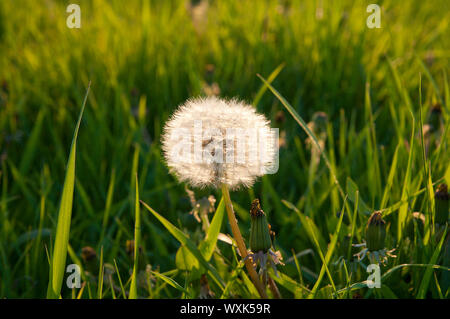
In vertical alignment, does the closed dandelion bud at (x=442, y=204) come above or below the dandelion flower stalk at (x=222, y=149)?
below

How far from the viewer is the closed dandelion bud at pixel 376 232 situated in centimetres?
109

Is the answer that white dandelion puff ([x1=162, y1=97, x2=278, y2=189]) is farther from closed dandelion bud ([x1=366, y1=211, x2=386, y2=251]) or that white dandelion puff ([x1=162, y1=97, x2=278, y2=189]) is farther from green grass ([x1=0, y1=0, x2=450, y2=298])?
closed dandelion bud ([x1=366, y1=211, x2=386, y2=251])

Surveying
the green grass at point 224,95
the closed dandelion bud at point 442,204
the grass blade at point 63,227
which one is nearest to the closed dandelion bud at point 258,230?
the green grass at point 224,95

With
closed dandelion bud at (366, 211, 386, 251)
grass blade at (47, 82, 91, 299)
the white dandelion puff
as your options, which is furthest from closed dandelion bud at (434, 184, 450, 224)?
grass blade at (47, 82, 91, 299)

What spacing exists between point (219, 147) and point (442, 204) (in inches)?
24.7

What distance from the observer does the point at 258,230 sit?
3.37ft

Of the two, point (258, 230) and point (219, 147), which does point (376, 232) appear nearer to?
point (258, 230)

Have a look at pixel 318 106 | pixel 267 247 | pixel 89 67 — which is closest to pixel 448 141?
pixel 318 106

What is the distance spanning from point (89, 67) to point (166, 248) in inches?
51.4

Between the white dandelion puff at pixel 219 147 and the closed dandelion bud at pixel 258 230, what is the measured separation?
6 centimetres

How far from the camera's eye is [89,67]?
253 cm

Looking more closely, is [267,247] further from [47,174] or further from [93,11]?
[93,11]

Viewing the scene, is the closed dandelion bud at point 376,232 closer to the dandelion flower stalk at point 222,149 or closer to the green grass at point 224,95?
the green grass at point 224,95

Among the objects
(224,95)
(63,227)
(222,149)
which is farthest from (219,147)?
(224,95)
